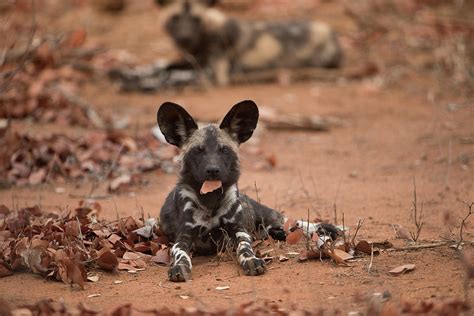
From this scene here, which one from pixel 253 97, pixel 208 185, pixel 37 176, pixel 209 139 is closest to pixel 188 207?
pixel 208 185

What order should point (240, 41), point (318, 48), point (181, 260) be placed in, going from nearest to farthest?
point (181, 260) → point (240, 41) → point (318, 48)

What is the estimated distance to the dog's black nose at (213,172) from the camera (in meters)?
4.60

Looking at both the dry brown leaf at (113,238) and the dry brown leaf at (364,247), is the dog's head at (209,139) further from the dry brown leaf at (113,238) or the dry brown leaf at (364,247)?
the dry brown leaf at (364,247)

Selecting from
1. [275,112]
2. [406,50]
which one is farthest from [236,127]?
[406,50]

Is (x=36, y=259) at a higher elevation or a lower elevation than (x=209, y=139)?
lower

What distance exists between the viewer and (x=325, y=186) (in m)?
6.70

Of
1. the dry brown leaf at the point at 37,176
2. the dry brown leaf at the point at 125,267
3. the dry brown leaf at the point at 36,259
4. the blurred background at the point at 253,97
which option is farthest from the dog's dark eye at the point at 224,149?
the dry brown leaf at the point at 37,176

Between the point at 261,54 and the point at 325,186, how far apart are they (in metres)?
5.41

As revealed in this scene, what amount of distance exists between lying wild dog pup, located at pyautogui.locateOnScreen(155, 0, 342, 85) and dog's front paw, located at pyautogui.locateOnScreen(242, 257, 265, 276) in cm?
727

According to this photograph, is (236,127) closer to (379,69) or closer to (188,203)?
(188,203)

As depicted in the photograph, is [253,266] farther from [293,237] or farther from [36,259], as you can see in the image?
[36,259]

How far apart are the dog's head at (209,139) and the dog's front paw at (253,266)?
572mm

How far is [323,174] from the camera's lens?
285 inches

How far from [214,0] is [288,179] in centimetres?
553
